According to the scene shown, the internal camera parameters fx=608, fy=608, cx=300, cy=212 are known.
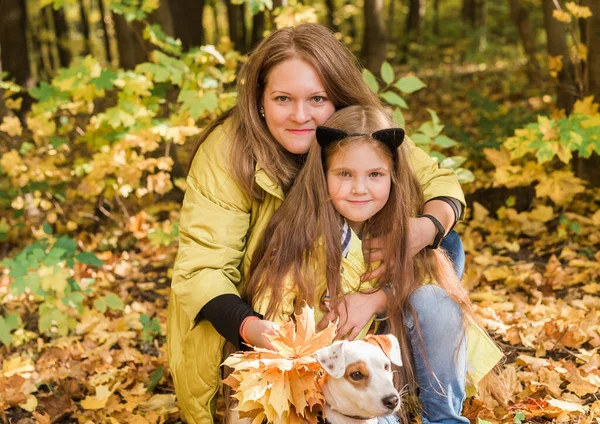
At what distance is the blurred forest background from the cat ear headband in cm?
107

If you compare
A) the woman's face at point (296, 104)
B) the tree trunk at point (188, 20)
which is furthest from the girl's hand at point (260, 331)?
the tree trunk at point (188, 20)

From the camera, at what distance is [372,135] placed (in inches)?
91.2

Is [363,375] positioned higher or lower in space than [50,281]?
higher

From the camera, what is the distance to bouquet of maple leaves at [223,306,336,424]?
5.91 ft

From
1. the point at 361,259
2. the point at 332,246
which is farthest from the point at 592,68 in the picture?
the point at 332,246

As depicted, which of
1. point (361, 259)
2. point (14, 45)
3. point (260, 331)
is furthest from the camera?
point (14, 45)

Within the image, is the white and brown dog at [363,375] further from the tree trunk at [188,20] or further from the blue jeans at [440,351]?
the tree trunk at [188,20]

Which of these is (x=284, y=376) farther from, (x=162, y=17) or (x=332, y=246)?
(x=162, y=17)

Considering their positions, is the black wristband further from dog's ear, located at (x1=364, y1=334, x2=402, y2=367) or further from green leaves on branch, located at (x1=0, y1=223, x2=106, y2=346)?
green leaves on branch, located at (x1=0, y1=223, x2=106, y2=346)

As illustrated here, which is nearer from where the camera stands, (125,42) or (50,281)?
(50,281)

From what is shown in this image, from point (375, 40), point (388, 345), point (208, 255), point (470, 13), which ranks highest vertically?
point (470, 13)

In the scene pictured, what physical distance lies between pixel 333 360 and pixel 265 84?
52.2 inches

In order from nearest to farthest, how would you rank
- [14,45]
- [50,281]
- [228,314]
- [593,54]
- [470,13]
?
[228,314], [50,281], [593,54], [14,45], [470,13]

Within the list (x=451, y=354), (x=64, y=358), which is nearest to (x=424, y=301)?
(x=451, y=354)
